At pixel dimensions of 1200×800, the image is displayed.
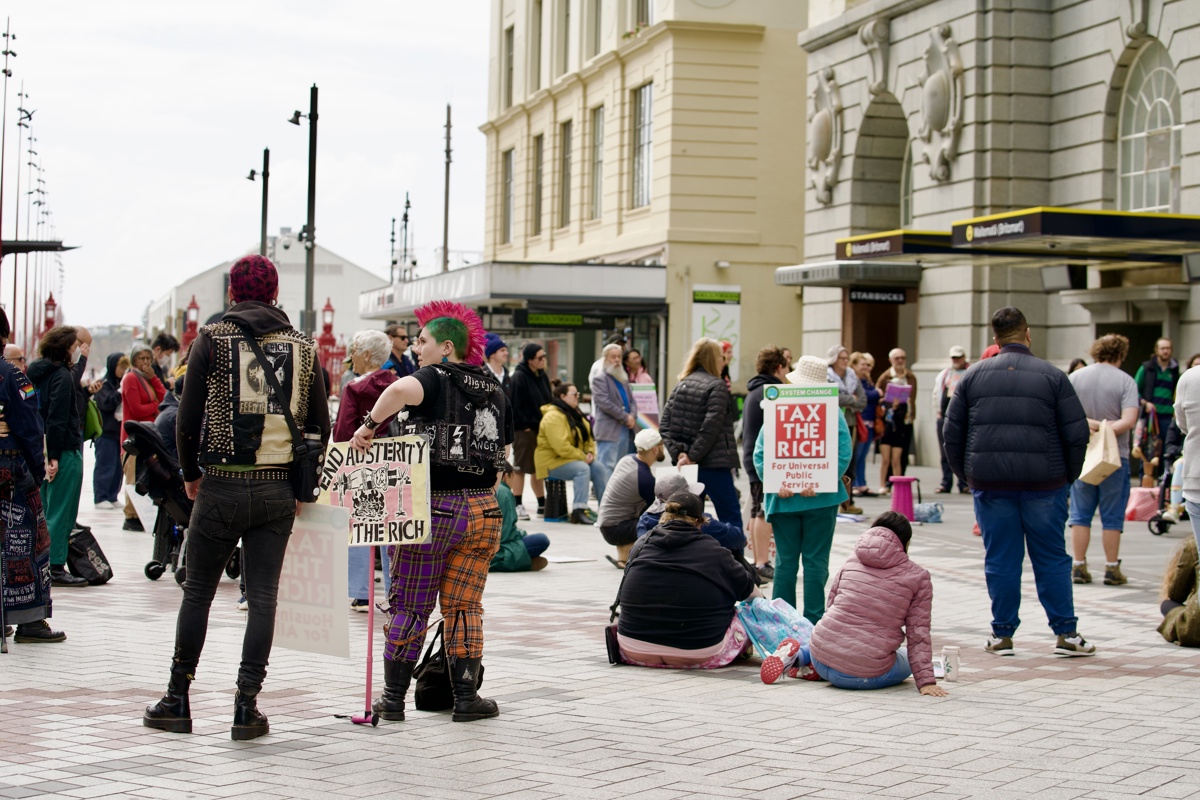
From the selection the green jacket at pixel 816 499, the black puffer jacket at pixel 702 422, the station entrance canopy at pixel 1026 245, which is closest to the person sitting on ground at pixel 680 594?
the green jacket at pixel 816 499

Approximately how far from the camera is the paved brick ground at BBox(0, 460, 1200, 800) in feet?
19.0

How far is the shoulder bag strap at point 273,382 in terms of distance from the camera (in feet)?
21.3

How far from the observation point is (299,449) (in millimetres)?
6531

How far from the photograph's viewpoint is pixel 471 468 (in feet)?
22.9

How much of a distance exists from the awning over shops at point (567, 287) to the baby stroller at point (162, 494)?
24167 mm

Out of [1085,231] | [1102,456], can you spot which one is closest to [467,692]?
[1102,456]

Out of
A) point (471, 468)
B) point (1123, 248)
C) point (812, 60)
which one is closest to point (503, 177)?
point (812, 60)

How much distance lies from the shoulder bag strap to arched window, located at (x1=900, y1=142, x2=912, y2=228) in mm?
23852

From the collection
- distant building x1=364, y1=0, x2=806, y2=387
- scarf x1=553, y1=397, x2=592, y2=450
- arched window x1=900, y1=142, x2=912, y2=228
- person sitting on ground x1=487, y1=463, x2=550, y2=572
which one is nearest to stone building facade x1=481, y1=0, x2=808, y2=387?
distant building x1=364, y1=0, x2=806, y2=387

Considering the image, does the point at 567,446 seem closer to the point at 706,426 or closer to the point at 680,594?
the point at 706,426

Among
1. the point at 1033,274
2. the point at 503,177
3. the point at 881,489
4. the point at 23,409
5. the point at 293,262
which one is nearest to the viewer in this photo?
the point at 23,409

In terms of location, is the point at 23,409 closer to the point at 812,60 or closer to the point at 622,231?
the point at 812,60

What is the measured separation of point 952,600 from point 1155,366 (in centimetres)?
844

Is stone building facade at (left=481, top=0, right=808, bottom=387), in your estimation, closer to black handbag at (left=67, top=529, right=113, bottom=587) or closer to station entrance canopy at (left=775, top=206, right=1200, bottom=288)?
station entrance canopy at (left=775, top=206, right=1200, bottom=288)
